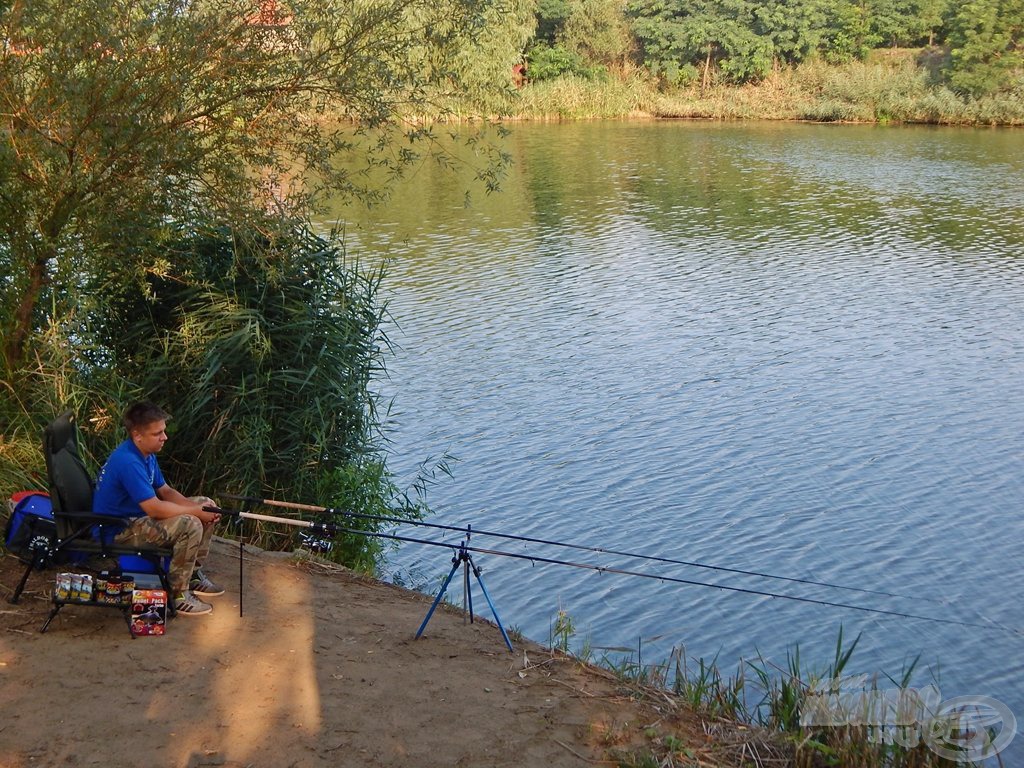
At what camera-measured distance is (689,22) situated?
53.5m

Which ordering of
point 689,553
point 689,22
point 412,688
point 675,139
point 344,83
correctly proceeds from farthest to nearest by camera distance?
point 689,22 → point 675,139 → point 689,553 → point 344,83 → point 412,688

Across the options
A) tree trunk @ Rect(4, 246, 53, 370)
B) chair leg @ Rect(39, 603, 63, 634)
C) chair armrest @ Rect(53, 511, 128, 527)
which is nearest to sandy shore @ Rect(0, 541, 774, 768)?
chair leg @ Rect(39, 603, 63, 634)

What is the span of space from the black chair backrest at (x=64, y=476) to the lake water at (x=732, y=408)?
1.93m

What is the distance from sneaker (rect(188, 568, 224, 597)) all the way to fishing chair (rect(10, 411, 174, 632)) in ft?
1.29

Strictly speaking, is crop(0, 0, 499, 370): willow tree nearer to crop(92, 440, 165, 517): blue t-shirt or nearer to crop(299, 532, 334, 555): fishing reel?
crop(299, 532, 334, 555): fishing reel

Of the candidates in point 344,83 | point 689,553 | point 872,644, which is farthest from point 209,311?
point 872,644

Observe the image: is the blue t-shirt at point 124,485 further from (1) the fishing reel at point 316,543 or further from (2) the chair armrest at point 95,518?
(1) the fishing reel at point 316,543

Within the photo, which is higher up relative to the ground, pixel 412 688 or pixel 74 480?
pixel 74 480

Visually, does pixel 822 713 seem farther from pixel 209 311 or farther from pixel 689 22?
pixel 689 22

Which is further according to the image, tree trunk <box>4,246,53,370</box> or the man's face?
tree trunk <box>4,246,53,370</box>

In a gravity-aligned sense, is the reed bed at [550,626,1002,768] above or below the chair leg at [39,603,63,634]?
below

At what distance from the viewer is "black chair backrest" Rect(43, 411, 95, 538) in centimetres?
592

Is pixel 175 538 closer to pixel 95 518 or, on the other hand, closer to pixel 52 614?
pixel 95 518

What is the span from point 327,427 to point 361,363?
0.63 metres
